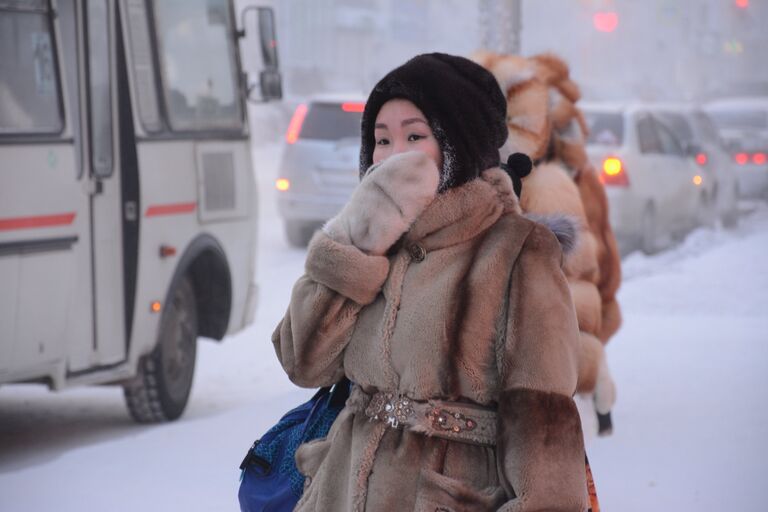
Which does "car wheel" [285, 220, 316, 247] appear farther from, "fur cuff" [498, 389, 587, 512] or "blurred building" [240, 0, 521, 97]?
"blurred building" [240, 0, 521, 97]

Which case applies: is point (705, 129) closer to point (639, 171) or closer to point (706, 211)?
point (706, 211)

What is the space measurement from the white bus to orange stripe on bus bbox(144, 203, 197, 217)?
1cm

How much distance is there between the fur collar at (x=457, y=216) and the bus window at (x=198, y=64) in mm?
5109

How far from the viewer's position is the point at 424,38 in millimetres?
59625

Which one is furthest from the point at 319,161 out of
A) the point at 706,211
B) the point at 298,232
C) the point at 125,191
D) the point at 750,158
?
the point at 750,158

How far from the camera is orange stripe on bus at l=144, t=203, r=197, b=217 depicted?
6.98 meters

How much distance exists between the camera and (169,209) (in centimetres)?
720

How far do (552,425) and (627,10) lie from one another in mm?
57529

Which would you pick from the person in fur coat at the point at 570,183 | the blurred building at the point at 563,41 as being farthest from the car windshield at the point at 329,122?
the blurred building at the point at 563,41

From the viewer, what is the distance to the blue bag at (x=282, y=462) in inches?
105

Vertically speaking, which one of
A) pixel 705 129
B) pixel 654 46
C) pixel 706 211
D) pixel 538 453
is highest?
pixel 654 46

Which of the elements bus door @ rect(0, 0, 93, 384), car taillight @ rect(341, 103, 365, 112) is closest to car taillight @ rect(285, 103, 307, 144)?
car taillight @ rect(341, 103, 365, 112)

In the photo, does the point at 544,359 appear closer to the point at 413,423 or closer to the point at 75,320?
the point at 413,423

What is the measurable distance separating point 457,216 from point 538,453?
488 mm
